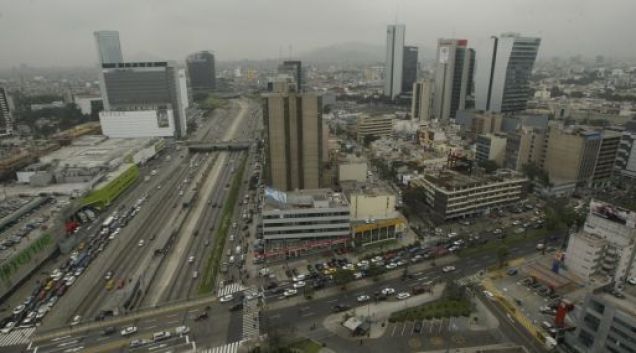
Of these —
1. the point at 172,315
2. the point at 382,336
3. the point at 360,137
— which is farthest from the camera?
the point at 360,137

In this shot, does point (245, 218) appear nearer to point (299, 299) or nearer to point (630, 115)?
point (299, 299)

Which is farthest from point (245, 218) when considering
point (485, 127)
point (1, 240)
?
point (485, 127)

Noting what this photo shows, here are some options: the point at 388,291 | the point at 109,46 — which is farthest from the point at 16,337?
the point at 109,46

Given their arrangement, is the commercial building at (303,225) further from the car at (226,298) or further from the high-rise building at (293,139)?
the high-rise building at (293,139)

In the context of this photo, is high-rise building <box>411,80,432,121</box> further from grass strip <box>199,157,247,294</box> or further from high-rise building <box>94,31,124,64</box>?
high-rise building <box>94,31,124,64</box>

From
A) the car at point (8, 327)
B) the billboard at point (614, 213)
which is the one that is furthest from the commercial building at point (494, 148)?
the car at point (8, 327)

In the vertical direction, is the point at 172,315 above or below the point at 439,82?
below

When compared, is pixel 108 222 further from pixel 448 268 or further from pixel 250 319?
pixel 448 268
